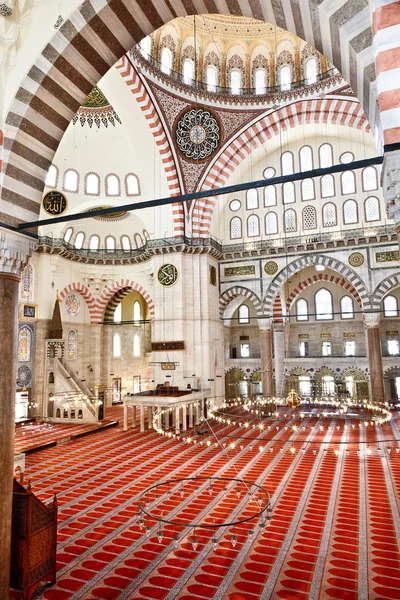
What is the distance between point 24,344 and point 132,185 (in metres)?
6.77

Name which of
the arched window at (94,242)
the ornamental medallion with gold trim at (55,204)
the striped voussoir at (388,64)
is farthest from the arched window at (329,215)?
the striped voussoir at (388,64)

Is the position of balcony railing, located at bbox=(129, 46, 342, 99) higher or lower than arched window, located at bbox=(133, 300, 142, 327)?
higher

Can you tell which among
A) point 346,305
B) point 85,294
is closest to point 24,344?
point 85,294

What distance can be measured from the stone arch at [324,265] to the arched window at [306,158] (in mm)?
3507

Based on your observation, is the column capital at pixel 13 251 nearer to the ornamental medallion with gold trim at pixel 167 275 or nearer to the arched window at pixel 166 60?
the ornamental medallion with gold trim at pixel 167 275

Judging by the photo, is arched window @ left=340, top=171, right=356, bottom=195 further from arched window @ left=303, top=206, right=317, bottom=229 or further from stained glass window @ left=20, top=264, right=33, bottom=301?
stained glass window @ left=20, top=264, right=33, bottom=301

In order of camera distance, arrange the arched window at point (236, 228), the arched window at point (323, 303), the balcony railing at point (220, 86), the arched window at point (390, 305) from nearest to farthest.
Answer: the balcony railing at point (220, 86) < the arched window at point (236, 228) < the arched window at point (390, 305) < the arched window at point (323, 303)

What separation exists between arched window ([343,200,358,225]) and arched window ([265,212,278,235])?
2.48m

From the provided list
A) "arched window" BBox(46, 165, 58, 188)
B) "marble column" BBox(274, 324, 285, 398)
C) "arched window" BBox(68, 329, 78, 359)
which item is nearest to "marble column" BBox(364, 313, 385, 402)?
"marble column" BBox(274, 324, 285, 398)

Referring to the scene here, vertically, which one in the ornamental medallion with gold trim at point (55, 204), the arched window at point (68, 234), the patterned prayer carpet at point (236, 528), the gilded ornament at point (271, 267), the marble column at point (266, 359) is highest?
the arched window at point (68, 234)

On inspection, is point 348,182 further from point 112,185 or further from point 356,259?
point 112,185

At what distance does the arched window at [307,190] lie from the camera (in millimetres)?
15688

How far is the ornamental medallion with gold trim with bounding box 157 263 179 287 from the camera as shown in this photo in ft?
46.0

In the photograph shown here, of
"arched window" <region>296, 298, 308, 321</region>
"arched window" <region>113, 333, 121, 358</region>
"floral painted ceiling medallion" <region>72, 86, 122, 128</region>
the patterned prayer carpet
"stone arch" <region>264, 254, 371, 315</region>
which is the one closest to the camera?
the patterned prayer carpet
